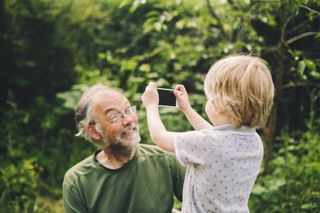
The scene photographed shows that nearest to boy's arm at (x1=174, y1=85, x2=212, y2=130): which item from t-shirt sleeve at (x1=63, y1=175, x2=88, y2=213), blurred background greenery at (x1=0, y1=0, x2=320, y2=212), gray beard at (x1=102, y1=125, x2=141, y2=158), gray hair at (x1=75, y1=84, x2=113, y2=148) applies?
gray beard at (x1=102, y1=125, x2=141, y2=158)

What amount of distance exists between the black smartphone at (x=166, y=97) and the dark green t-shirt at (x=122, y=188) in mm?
553

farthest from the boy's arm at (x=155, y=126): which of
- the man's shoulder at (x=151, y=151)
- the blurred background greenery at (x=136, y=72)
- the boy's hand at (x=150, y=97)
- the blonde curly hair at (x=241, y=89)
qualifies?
the blurred background greenery at (x=136, y=72)

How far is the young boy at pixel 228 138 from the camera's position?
1.73 meters

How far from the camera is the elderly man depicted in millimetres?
2484

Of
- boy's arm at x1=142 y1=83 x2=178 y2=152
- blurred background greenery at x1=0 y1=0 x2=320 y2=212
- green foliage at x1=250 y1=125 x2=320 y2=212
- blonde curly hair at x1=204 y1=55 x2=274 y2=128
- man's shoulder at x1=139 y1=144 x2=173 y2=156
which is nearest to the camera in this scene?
blonde curly hair at x1=204 y1=55 x2=274 y2=128

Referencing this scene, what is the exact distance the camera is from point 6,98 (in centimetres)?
538

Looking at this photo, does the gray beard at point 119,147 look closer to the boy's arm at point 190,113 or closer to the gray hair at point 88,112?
the gray hair at point 88,112

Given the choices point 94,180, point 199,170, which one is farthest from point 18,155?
point 199,170

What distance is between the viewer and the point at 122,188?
2.50 meters

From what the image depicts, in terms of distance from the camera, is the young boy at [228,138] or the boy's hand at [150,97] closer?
the young boy at [228,138]

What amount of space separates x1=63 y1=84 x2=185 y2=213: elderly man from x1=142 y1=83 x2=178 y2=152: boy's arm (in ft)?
1.62

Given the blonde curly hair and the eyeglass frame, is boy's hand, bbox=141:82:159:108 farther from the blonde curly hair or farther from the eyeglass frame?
the eyeglass frame

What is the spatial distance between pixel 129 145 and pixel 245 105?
3.01ft

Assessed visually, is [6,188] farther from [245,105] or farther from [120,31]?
[120,31]
